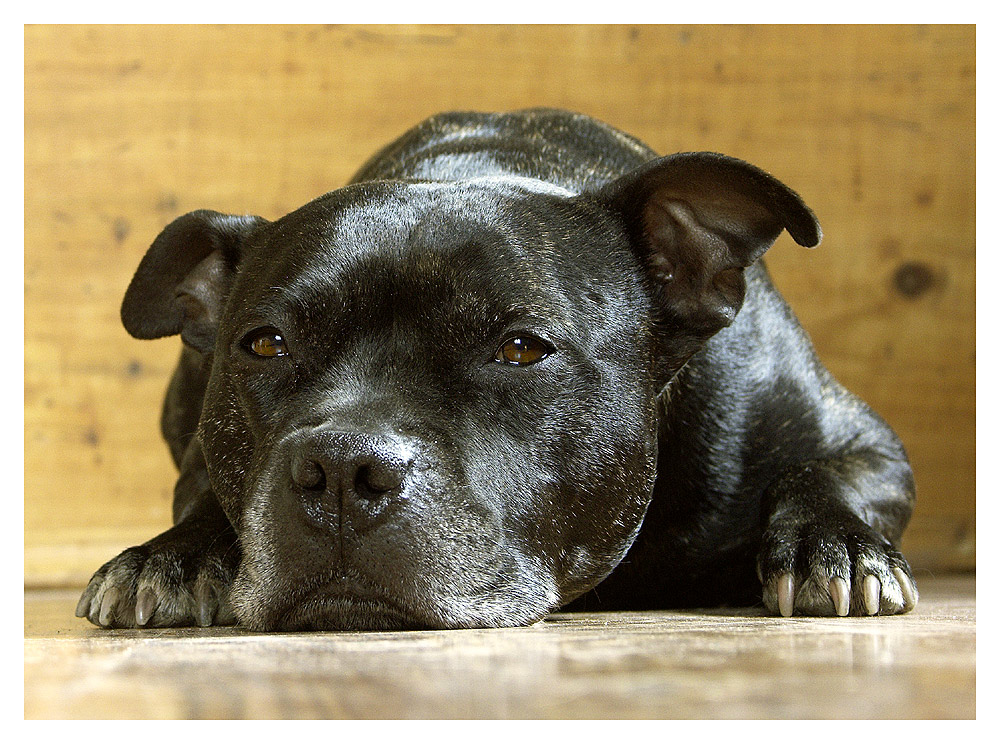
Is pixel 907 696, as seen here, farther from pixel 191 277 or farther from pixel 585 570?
pixel 191 277

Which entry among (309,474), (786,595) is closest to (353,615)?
(309,474)

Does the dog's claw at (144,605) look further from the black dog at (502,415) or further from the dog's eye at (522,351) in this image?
the dog's eye at (522,351)

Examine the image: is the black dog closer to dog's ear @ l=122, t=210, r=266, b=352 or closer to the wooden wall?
dog's ear @ l=122, t=210, r=266, b=352

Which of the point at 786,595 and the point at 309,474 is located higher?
the point at 309,474

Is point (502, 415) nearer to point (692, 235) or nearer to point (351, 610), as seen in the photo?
point (351, 610)

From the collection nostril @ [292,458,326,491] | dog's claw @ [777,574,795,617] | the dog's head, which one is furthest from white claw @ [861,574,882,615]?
nostril @ [292,458,326,491]

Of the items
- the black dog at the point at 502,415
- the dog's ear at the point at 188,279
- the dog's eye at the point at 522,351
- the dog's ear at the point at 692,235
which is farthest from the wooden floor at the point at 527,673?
the dog's ear at the point at 188,279
